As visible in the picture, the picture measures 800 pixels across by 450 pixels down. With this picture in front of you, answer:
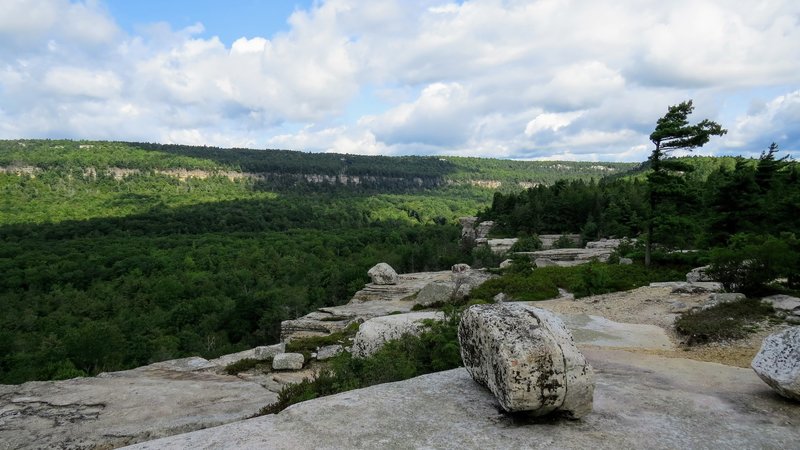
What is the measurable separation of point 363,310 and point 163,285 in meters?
47.4

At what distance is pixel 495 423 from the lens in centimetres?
662

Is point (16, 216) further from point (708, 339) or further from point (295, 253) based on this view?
point (708, 339)

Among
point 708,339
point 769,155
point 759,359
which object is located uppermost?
point 769,155

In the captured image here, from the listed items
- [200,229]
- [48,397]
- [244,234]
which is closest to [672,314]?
[48,397]

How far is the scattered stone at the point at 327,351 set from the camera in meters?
18.3

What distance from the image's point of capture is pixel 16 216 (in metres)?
115

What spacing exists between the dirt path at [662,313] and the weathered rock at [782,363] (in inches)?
136

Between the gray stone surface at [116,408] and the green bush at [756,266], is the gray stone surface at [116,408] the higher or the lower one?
the lower one

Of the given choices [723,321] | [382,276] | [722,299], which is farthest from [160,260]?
[723,321]

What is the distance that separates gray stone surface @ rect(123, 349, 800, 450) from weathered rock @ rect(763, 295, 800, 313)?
9.23 meters

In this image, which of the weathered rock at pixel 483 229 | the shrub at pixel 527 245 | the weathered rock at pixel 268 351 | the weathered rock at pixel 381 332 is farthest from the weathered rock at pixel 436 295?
the weathered rock at pixel 483 229

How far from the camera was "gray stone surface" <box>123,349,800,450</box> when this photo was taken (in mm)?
6090

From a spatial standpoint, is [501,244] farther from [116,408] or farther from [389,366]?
[116,408]

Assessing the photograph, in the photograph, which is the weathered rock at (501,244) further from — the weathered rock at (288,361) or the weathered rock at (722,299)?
the weathered rock at (288,361)
